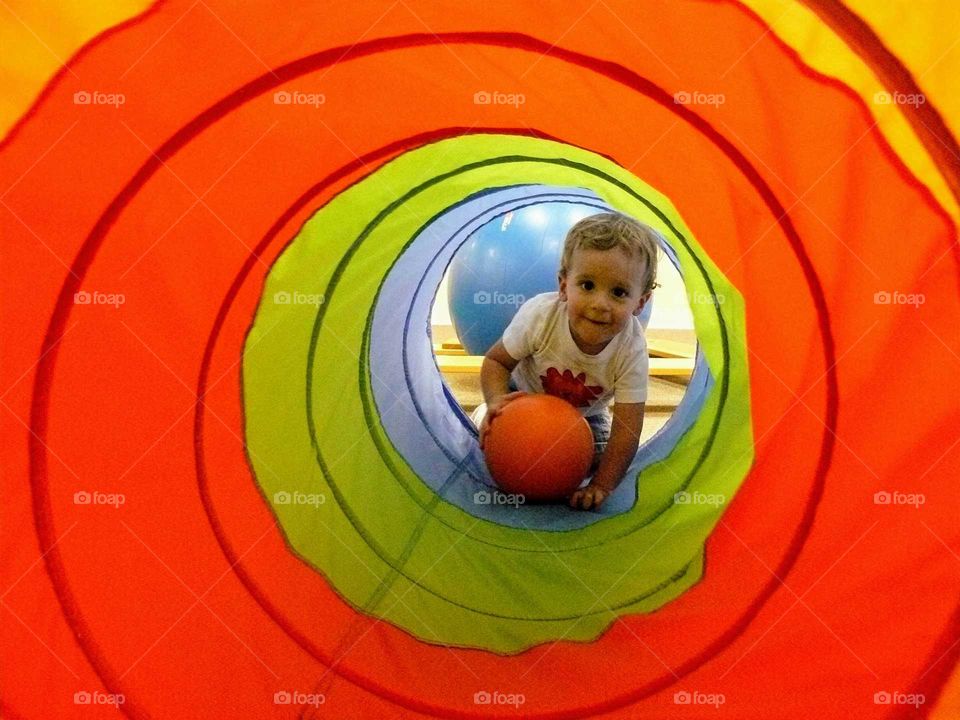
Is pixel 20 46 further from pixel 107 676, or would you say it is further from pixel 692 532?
pixel 692 532

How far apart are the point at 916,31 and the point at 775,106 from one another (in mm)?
212

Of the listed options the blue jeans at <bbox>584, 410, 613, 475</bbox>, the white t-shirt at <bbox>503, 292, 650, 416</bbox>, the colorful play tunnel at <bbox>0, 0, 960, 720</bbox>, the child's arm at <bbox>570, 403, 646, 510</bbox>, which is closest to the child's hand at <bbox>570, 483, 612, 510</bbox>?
the child's arm at <bbox>570, 403, 646, 510</bbox>

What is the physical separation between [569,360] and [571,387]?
8 cm

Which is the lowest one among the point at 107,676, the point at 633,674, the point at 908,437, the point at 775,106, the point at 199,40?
the point at 633,674

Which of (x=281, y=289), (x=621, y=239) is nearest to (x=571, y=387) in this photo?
(x=621, y=239)

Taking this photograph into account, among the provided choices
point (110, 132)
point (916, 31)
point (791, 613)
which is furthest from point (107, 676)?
point (916, 31)

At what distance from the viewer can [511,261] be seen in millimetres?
3848

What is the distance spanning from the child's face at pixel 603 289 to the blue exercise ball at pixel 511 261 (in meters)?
1.26

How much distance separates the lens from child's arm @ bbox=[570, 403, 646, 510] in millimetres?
2406

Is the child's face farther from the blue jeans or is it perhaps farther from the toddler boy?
the blue jeans

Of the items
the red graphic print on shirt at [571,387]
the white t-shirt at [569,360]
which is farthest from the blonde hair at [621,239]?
the red graphic print on shirt at [571,387]

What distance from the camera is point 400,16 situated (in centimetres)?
145

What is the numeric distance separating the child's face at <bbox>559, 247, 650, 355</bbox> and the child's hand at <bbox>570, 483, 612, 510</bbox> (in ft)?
1.35

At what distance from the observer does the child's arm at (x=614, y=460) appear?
2.41 m
